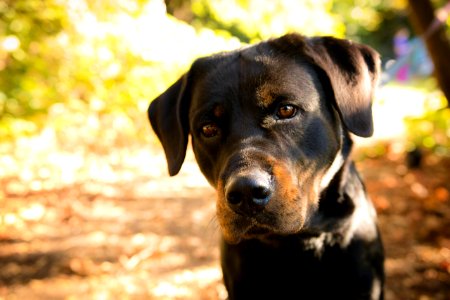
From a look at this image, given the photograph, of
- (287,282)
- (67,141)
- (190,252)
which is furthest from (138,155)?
(287,282)

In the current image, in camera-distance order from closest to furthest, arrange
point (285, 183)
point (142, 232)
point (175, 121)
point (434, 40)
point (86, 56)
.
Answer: point (285, 183) → point (175, 121) → point (86, 56) → point (434, 40) → point (142, 232)

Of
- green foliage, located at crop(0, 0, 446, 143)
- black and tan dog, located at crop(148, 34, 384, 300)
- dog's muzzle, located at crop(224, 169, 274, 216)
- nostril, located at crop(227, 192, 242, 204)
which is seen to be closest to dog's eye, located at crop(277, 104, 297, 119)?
black and tan dog, located at crop(148, 34, 384, 300)

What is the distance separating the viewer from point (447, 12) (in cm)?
417

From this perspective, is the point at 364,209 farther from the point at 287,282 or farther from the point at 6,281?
the point at 6,281

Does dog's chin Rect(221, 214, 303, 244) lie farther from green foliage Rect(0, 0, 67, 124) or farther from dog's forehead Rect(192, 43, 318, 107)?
green foliage Rect(0, 0, 67, 124)

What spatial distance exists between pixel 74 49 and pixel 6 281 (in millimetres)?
2054

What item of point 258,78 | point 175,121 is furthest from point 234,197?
point 175,121

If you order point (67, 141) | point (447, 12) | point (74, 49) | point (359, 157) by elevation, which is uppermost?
point (447, 12)

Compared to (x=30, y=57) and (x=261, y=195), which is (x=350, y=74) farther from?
(x=30, y=57)

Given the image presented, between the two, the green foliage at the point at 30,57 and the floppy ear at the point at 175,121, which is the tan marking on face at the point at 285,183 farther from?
the green foliage at the point at 30,57

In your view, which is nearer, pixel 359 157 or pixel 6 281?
pixel 6 281

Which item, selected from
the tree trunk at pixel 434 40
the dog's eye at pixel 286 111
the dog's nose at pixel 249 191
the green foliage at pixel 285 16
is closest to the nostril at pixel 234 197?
the dog's nose at pixel 249 191

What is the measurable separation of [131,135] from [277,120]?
287cm

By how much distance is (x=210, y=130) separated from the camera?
240cm
